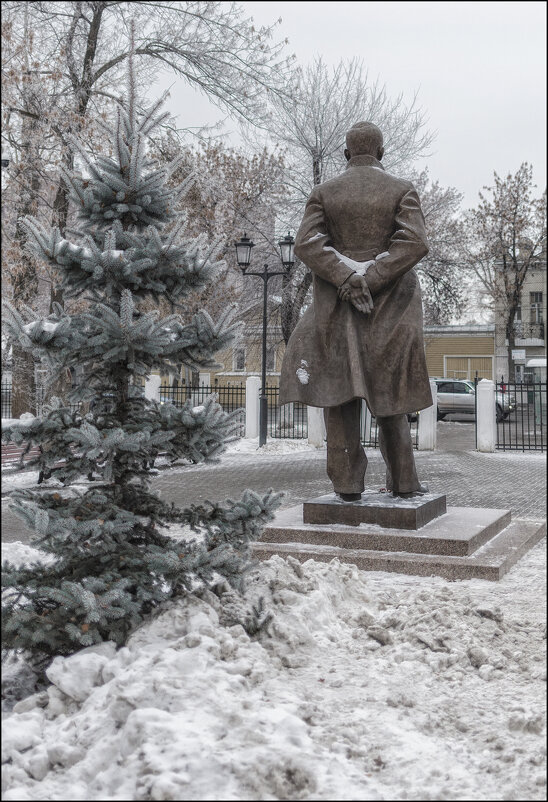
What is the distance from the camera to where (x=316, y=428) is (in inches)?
737

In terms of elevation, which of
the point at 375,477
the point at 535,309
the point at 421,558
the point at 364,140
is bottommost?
the point at 375,477

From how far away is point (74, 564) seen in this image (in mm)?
3162

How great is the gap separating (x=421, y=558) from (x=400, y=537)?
0.87ft

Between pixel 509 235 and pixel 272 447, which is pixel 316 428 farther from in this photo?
pixel 509 235

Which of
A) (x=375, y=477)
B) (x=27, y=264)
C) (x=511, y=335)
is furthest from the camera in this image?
(x=511, y=335)

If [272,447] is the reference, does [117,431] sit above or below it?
above

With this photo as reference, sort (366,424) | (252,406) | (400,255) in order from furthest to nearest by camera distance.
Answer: (366,424), (252,406), (400,255)

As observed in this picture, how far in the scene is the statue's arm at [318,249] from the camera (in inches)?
223

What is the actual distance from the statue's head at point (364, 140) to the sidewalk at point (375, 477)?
2637 mm

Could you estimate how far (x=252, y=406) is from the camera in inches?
768

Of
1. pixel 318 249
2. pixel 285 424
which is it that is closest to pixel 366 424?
pixel 285 424

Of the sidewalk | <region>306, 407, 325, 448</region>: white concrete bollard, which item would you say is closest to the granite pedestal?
the sidewalk

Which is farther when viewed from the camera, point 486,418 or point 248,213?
point 248,213

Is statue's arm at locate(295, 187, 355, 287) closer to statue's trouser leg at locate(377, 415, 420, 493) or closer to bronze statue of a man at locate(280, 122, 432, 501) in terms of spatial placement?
bronze statue of a man at locate(280, 122, 432, 501)
